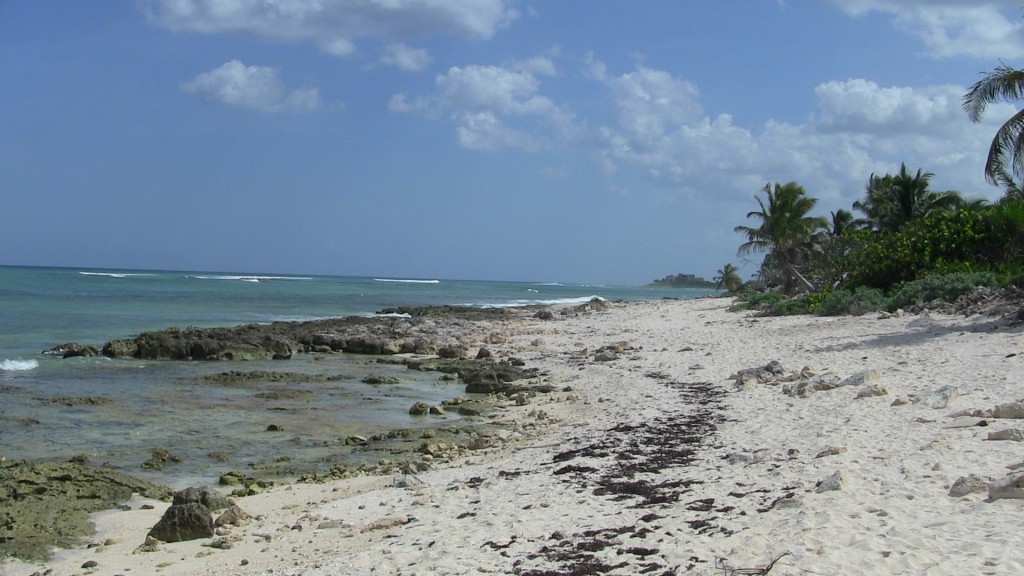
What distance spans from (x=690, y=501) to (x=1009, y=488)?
252 centimetres

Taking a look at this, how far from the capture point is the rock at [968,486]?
6375 mm

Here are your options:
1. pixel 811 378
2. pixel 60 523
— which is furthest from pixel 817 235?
pixel 60 523

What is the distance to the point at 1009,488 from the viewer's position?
6078 millimetres

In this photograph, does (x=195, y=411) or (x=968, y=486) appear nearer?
(x=968, y=486)

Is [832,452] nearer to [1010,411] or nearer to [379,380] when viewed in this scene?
[1010,411]

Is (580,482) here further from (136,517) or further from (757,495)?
(136,517)

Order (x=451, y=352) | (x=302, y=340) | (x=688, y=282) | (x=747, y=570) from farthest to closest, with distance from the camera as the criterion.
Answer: (x=688, y=282) → (x=302, y=340) → (x=451, y=352) → (x=747, y=570)

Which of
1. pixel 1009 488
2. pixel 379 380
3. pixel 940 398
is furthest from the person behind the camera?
pixel 379 380

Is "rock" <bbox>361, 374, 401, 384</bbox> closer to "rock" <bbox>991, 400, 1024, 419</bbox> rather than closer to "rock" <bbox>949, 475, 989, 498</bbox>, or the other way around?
"rock" <bbox>991, 400, 1024, 419</bbox>

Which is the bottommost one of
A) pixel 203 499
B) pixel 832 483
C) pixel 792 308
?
pixel 203 499

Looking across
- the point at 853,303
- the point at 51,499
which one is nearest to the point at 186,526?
the point at 51,499

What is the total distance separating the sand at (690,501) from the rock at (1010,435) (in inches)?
7.8

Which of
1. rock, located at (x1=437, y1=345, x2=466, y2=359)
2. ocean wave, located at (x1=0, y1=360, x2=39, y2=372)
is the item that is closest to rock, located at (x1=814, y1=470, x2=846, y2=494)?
rock, located at (x1=437, y1=345, x2=466, y2=359)

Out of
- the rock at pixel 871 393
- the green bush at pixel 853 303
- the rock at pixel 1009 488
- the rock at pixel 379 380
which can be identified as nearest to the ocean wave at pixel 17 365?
the rock at pixel 379 380
